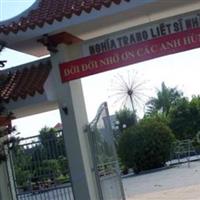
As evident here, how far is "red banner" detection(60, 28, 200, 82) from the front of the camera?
10750mm

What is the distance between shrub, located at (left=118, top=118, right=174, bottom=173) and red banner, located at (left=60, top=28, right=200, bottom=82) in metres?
17.9

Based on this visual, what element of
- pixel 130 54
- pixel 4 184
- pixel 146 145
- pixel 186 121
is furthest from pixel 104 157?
pixel 186 121

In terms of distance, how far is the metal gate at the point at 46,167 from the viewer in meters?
11.5

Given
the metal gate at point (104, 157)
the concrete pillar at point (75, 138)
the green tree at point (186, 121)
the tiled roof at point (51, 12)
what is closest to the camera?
the tiled roof at point (51, 12)

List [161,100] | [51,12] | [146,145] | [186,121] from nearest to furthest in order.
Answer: [51,12], [146,145], [186,121], [161,100]

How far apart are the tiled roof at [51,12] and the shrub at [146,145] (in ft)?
58.8

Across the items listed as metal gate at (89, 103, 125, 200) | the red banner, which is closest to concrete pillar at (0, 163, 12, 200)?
metal gate at (89, 103, 125, 200)

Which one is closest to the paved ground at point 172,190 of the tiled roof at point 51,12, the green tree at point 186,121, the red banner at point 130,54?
the red banner at point 130,54

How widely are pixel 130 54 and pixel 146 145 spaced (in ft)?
60.0

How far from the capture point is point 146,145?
28953 mm

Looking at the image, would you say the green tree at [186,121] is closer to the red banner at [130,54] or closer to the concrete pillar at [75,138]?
the concrete pillar at [75,138]

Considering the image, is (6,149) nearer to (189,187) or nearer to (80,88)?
(80,88)

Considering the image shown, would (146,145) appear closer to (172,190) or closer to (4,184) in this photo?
(172,190)

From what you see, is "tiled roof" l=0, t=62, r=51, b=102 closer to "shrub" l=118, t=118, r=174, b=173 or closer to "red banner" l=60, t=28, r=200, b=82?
"red banner" l=60, t=28, r=200, b=82
